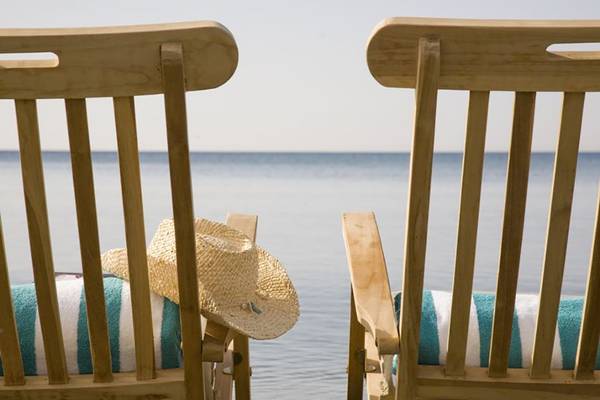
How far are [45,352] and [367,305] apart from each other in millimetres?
480

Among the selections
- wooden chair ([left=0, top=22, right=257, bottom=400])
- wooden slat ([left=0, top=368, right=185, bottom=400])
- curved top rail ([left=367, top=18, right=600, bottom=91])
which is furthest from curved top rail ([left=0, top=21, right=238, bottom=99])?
wooden slat ([left=0, top=368, right=185, bottom=400])

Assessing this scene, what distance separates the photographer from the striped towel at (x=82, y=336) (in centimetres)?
137

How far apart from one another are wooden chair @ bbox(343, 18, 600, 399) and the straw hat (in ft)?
0.60

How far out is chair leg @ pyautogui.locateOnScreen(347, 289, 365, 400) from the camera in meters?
1.81

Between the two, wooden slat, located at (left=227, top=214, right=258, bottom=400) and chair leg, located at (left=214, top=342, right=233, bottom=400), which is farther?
wooden slat, located at (left=227, top=214, right=258, bottom=400)

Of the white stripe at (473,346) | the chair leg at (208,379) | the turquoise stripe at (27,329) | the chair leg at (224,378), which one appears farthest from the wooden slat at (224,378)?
the white stripe at (473,346)

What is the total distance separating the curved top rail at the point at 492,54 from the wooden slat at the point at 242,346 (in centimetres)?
65

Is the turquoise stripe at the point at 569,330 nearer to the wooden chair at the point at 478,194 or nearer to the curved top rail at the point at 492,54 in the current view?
the wooden chair at the point at 478,194

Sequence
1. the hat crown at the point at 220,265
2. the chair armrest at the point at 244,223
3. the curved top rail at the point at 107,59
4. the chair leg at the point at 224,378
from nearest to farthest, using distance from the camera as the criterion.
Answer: the curved top rail at the point at 107,59, the hat crown at the point at 220,265, the chair leg at the point at 224,378, the chair armrest at the point at 244,223

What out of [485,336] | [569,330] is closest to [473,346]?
[485,336]

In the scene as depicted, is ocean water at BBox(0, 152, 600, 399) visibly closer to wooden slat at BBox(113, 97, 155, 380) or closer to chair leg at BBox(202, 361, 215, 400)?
chair leg at BBox(202, 361, 215, 400)

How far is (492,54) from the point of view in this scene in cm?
116

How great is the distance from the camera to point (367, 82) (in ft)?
24.9

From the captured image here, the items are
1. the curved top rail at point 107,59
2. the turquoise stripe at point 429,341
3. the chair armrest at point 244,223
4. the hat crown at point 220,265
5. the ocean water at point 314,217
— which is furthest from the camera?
the ocean water at point 314,217
